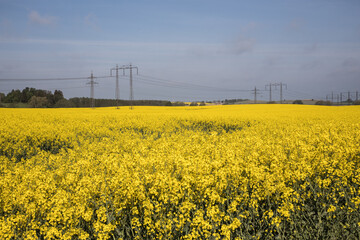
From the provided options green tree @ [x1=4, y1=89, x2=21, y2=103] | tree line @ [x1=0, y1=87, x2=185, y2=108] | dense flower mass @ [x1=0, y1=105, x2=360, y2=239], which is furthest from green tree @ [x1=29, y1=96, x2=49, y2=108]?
dense flower mass @ [x1=0, y1=105, x2=360, y2=239]

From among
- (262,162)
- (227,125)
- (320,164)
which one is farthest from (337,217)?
(227,125)

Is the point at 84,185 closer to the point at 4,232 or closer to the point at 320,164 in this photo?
the point at 4,232

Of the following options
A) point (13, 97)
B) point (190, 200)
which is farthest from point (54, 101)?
point (190, 200)

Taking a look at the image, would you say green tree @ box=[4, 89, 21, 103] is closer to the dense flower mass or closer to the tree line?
the tree line

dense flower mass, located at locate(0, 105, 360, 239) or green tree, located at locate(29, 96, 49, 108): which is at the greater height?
green tree, located at locate(29, 96, 49, 108)

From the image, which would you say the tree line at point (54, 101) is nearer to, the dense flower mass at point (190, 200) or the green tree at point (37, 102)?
the green tree at point (37, 102)

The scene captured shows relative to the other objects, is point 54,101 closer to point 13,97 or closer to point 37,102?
point 37,102

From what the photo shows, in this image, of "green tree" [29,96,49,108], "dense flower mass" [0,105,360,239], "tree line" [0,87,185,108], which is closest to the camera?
"dense flower mass" [0,105,360,239]

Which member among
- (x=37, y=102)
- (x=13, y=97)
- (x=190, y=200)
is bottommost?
(x=190, y=200)

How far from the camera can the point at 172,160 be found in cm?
564

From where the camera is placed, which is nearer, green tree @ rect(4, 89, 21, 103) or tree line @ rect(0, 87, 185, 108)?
tree line @ rect(0, 87, 185, 108)

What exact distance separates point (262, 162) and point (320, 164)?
128 cm

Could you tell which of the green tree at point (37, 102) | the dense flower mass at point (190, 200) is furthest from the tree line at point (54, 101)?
the dense flower mass at point (190, 200)

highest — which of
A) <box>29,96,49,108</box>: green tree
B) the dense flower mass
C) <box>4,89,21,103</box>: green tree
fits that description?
<box>4,89,21,103</box>: green tree
